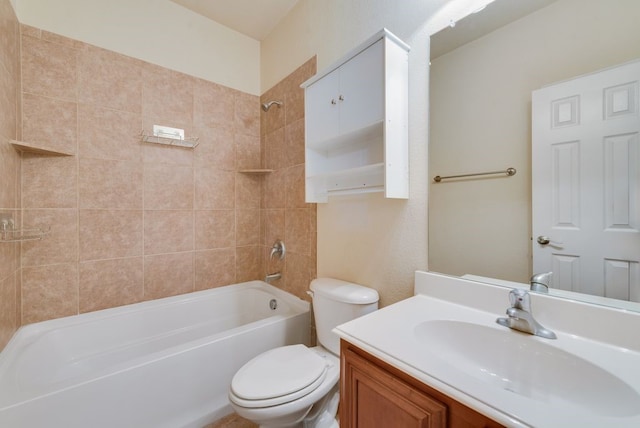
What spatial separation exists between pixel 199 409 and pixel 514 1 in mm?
2288

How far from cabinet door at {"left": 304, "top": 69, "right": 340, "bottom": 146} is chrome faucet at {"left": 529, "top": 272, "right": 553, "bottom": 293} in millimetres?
1018

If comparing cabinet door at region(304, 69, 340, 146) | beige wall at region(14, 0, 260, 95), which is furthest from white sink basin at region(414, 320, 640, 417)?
beige wall at region(14, 0, 260, 95)

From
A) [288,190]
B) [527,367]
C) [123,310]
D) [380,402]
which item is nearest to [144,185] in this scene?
[123,310]

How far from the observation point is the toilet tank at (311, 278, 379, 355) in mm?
1287

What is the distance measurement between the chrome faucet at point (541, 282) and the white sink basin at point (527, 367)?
0.59 feet

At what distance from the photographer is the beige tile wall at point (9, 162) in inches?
47.5

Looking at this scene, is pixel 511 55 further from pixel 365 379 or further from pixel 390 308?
pixel 365 379

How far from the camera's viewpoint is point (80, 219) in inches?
64.2

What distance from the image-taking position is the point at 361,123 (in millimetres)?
1225

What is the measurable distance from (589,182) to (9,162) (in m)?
2.42

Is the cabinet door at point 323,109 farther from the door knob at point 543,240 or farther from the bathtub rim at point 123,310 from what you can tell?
the bathtub rim at point 123,310

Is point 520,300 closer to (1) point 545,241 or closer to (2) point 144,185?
(1) point 545,241

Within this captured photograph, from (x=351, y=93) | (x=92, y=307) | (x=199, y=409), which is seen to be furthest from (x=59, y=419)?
(x=351, y=93)

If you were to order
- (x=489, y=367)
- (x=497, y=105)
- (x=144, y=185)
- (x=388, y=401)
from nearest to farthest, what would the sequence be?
(x=388, y=401) < (x=489, y=367) < (x=497, y=105) < (x=144, y=185)
